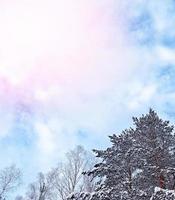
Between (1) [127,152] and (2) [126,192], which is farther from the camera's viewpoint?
(1) [127,152]

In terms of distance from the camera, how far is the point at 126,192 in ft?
43.0

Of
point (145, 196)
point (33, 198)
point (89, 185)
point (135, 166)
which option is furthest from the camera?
point (33, 198)

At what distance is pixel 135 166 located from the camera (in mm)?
14633

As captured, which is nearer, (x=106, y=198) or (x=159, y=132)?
(x=106, y=198)

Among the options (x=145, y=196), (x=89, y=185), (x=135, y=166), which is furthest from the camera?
(x=89, y=185)

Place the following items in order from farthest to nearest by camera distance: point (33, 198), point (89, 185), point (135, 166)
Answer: point (33, 198)
point (89, 185)
point (135, 166)

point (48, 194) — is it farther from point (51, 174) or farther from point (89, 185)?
point (89, 185)

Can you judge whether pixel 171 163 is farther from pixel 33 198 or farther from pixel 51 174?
→ pixel 33 198

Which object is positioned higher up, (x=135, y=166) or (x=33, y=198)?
(x=33, y=198)

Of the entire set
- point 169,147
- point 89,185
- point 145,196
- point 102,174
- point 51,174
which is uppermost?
point 51,174

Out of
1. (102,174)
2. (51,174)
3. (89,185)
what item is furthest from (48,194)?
(102,174)

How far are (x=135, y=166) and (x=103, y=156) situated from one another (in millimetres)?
1553

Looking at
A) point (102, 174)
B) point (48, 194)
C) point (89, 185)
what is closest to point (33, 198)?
point (48, 194)

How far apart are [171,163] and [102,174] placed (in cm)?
326
